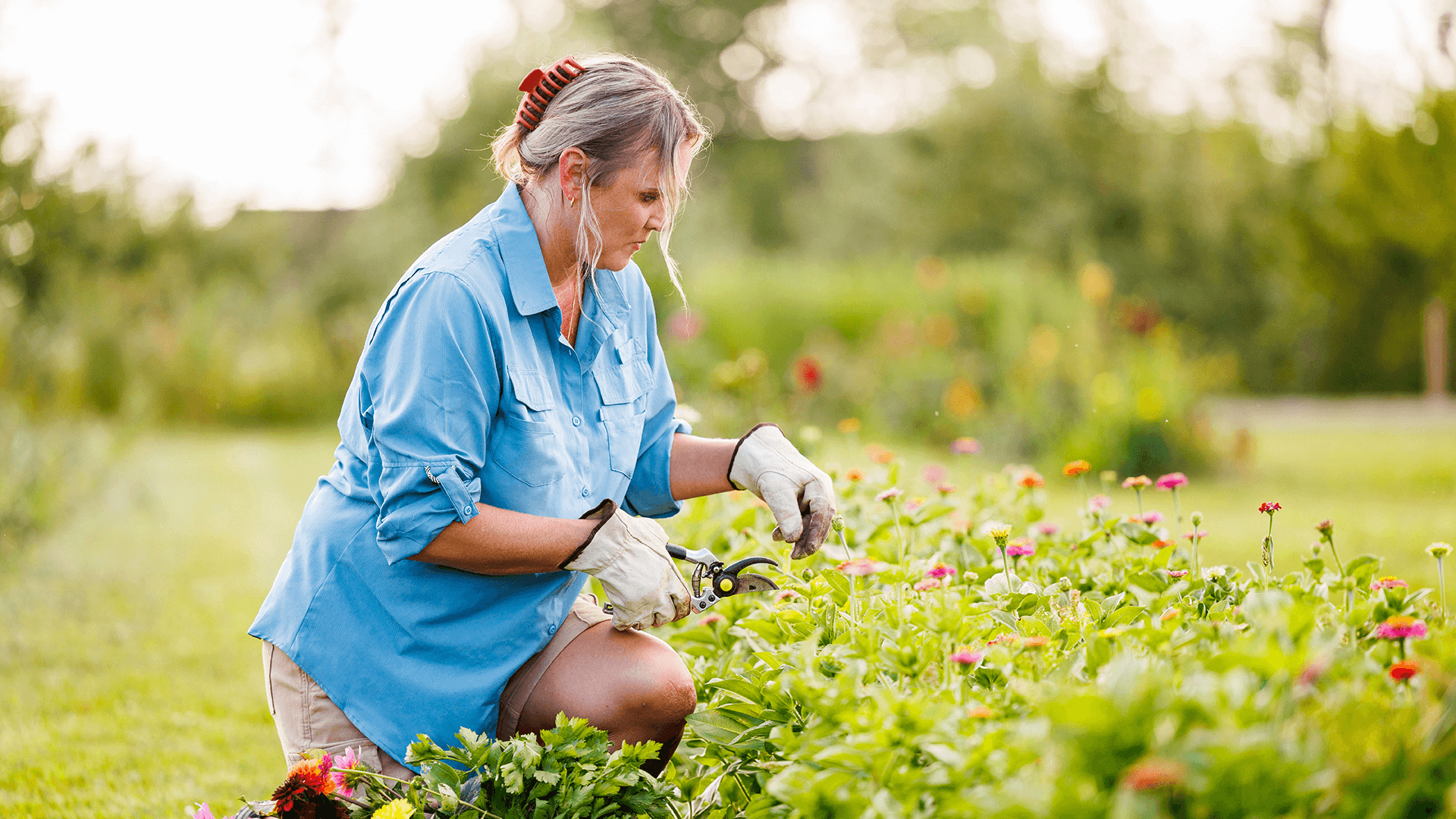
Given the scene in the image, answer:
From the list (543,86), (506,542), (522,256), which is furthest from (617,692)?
(543,86)

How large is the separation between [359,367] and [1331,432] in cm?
904

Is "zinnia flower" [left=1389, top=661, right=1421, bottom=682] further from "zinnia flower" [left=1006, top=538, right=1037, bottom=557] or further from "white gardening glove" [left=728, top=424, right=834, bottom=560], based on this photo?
"white gardening glove" [left=728, top=424, right=834, bottom=560]

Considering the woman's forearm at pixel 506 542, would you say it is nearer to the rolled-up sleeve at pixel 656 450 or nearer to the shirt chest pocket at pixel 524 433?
the shirt chest pocket at pixel 524 433

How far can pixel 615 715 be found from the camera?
189 centimetres

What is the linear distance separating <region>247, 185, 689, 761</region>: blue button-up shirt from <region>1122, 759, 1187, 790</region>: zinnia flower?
1113 mm

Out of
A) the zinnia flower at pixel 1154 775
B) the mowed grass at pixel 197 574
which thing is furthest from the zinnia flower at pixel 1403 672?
the mowed grass at pixel 197 574

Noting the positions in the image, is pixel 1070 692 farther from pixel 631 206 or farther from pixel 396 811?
pixel 631 206

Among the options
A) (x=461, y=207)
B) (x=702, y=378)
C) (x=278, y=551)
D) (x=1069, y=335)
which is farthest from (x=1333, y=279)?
(x=278, y=551)

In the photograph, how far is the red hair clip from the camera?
1.96 metres

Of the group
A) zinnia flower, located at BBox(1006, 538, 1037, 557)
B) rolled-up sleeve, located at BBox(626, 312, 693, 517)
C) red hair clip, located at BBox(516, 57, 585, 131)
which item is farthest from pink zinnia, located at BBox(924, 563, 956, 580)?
red hair clip, located at BBox(516, 57, 585, 131)

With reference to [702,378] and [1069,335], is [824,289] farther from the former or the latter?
[702,378]

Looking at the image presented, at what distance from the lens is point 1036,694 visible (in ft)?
4.39

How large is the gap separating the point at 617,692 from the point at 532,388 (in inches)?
21.9

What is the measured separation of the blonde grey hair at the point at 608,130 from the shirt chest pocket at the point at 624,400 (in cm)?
24
